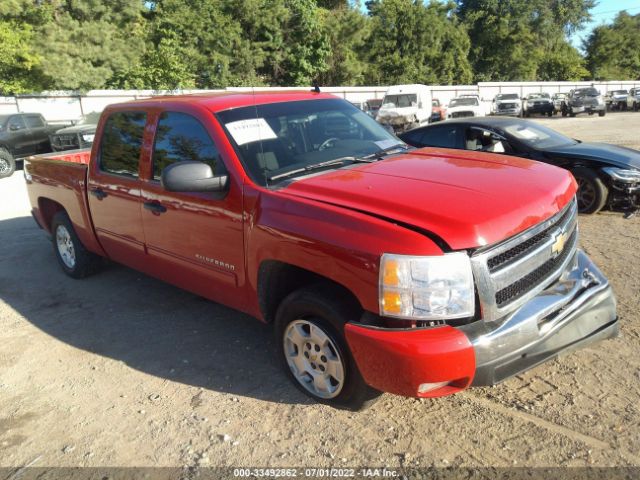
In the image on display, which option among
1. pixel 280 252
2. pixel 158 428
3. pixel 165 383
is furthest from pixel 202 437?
pixel 280 252

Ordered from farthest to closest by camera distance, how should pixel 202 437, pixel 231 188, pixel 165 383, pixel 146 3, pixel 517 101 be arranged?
1. pixel 146 3
2. pixel 517 101
3. pixel 165 383
4. pixel 231 188
5. pixel 202 437

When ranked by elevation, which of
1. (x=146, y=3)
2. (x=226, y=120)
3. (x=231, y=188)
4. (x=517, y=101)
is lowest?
(x=517, y=101)

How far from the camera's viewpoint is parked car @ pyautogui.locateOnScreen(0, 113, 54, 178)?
630 inches

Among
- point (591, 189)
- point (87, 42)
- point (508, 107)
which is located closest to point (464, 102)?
point (508, 107)

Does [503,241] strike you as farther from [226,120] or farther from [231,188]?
[226,120]

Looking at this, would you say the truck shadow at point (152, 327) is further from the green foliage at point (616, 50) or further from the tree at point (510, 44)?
the green foliage at point (616, 50)

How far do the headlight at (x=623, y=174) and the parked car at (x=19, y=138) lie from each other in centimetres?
1591

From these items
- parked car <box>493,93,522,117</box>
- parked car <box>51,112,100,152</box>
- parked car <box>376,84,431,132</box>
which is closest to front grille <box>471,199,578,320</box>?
parked car <box>51,112,100,152</box>

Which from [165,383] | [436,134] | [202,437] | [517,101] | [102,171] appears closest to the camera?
[202,437]

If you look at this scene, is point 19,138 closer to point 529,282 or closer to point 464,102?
point 529,282

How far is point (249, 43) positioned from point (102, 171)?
33803 mm

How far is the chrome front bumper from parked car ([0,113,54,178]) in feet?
55.0

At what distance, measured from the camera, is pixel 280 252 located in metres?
3.11

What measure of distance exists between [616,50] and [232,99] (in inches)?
3043
